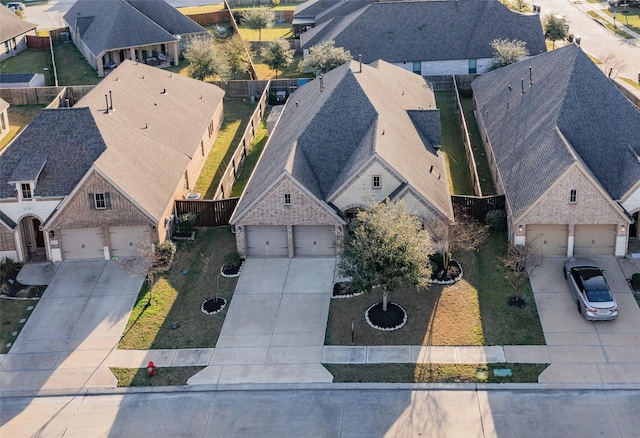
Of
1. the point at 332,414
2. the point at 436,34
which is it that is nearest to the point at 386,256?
the point at 332,414

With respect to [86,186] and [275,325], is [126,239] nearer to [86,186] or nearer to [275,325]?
[86,186]

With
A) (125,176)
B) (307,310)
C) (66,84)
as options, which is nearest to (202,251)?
(125,176)

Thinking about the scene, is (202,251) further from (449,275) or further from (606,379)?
(606,379)

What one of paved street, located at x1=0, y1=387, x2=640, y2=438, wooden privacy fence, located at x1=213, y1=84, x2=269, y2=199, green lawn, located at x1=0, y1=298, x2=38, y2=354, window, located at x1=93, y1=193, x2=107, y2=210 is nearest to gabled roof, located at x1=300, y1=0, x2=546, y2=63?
wooden privacy fence, located at x1=213, y1=84, x2=269, y2=199

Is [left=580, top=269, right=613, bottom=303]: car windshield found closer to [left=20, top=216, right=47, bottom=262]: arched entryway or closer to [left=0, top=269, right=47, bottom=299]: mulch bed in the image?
[left=0, top=269, right=47, bottom=299]: mulch bed

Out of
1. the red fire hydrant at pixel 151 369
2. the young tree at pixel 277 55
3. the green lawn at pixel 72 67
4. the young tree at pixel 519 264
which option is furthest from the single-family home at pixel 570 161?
the green lawn at pixel 72 67

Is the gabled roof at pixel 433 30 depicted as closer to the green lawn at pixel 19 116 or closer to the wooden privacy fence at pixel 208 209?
the green lawn at pixel 19 116
